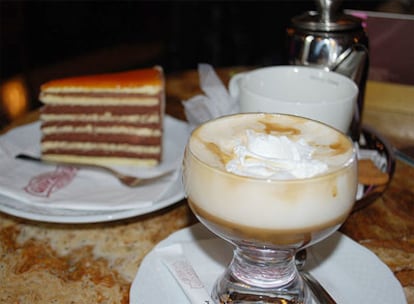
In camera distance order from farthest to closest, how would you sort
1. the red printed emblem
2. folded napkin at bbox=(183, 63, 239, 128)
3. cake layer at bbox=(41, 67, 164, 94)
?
cake layer at bbox=(41, 67, 164, 94)
folded napkin at bbox=(183, 63, 239, 128)
the red printed emblem

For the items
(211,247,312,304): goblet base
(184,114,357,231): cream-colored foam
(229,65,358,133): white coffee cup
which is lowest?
(211,247,312,304): goblet base

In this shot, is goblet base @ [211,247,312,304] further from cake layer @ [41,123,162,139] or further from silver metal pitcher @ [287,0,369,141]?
cake layer @ [41,123,162,139]

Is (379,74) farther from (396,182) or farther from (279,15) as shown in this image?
(279,15)

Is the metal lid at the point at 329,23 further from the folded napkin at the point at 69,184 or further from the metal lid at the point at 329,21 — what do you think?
the folded napkin at the point at 69,184

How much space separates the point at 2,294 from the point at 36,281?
5 centimetres

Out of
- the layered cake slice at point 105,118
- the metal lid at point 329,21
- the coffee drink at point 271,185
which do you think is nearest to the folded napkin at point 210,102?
the layered cake slice at point 105,118

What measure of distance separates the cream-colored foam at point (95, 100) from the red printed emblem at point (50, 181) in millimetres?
226

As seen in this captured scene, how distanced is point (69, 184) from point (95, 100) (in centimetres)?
30

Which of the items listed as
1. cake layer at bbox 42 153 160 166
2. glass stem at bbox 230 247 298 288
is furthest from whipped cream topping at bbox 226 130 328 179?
cake layer at bbox 42 153 160 166

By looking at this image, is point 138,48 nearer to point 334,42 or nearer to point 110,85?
point 110,85

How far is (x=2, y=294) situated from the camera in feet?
2.37

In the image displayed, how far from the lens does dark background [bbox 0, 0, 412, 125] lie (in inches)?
135

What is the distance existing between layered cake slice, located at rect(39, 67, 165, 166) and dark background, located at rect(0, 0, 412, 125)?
216 centimetres

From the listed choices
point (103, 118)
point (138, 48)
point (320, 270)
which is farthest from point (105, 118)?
point (138, 48)
